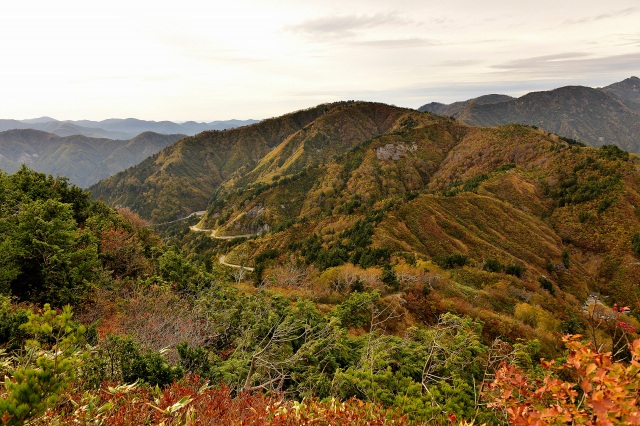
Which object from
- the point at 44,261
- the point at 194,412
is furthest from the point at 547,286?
the point at 44,261

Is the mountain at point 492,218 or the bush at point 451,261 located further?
the mountain at point 492,218

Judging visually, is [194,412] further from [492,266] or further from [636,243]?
[636,243]

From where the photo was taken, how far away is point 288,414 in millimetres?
6203

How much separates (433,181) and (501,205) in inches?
2620

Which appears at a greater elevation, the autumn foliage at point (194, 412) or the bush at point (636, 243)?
the autumn foliage at point (194, 412)

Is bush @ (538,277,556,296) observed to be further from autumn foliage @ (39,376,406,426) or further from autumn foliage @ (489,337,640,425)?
autumn foliage @ (489,337,640,425)

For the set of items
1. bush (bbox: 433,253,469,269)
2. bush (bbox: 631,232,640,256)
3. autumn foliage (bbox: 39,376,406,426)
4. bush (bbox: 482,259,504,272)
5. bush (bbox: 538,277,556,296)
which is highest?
autumn foliage (bbox: 39,376,406,426)

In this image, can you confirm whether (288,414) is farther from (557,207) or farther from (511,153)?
(511,153)

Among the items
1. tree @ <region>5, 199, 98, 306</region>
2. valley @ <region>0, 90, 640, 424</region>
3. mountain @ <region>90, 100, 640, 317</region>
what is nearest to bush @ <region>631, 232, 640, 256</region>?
valley @ <region>0, 90, 640, 424</region>

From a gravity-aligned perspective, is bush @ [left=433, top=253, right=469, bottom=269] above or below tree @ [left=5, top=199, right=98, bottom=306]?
below

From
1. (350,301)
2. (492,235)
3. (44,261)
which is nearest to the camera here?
(44,261)

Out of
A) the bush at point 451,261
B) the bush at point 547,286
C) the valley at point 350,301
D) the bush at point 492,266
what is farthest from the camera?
the bush at point 547,286

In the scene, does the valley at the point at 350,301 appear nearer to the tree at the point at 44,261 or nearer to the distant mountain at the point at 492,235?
the tree at the point at 44,261

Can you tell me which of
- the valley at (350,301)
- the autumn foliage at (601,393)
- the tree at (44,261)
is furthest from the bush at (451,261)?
the autumn foliage at (601,393)
